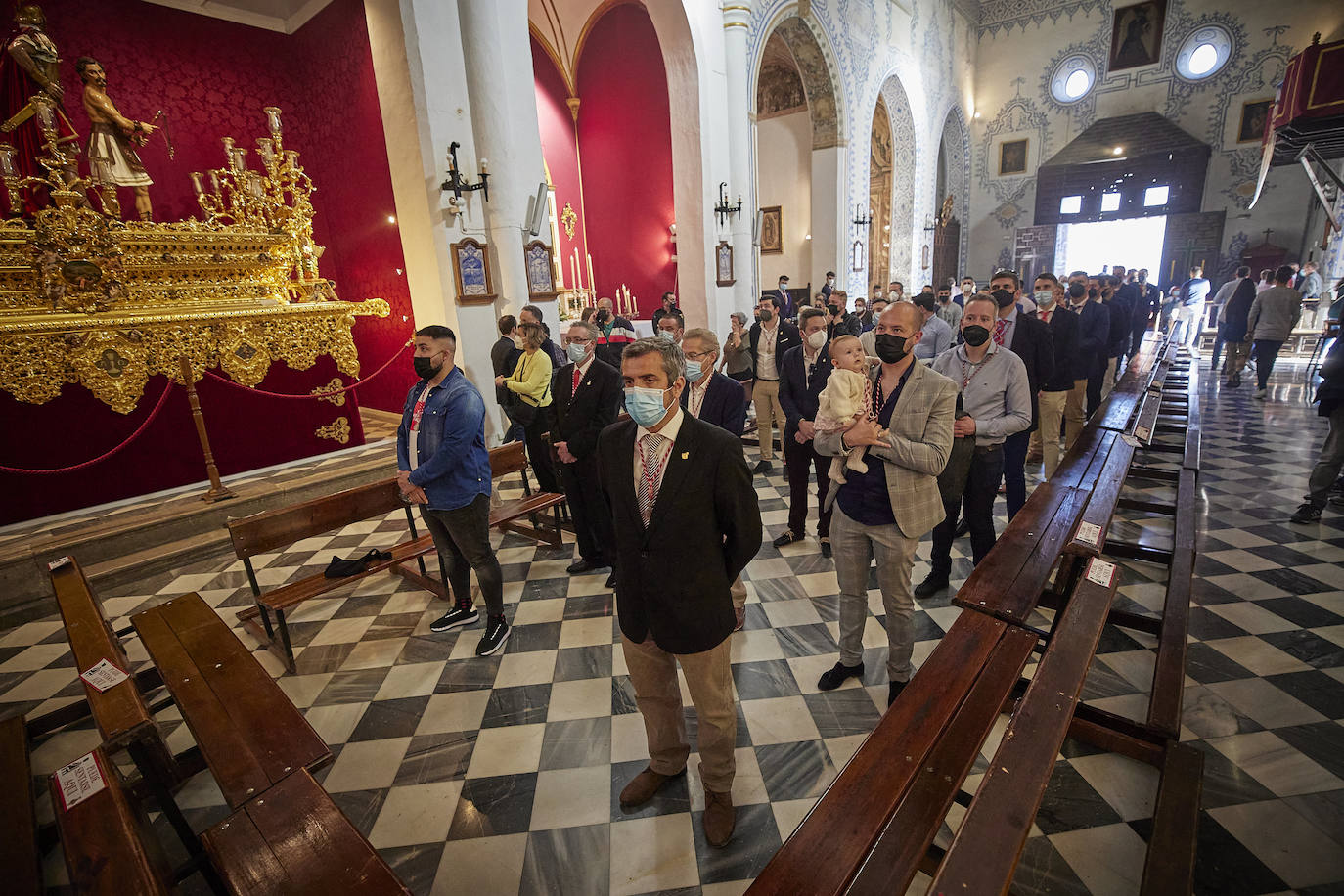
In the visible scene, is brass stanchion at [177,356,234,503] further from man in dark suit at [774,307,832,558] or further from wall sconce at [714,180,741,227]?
wall sconce at [714,180,741,227]

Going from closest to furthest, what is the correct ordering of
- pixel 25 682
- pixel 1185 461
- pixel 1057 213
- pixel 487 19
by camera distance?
pixel 25 682 < pixel 1185 461 < pixel 487 19 < pixel 1057 213

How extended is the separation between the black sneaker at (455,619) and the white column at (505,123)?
452 cm

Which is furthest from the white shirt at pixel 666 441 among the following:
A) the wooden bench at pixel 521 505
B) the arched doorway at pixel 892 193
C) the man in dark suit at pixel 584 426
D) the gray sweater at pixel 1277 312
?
the arched doorway at pixel 892 193

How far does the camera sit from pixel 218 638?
2.67 m

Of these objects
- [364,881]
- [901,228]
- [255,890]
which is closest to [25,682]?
[255,890]

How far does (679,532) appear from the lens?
6.61 ft

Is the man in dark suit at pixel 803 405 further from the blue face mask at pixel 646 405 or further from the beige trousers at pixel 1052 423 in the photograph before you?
the beige trousers at pixel 1052 423

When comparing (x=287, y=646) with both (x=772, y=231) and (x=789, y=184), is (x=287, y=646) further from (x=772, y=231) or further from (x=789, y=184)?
(x=789, y=184)

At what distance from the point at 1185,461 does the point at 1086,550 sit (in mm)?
2955

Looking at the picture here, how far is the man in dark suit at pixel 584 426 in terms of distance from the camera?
12.9 feet

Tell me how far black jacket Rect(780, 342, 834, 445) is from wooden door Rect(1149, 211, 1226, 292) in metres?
20.1

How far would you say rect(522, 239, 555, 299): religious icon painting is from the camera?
7.52 m

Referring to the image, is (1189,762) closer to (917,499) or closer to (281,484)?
(917,499)

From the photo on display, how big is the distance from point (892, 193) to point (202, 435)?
17766 millimetres
